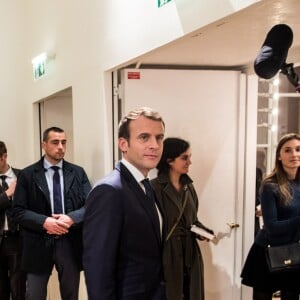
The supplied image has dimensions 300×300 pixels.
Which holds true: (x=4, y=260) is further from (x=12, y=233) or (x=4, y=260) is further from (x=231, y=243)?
(x=231, y=243)

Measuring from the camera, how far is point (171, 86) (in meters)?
2.75

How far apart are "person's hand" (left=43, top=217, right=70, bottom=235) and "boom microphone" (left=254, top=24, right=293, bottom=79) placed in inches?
67.4

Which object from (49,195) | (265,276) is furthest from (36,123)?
(265,276)

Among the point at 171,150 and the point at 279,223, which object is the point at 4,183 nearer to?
the point at 171,150

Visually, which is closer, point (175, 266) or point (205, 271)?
point (175, 266)

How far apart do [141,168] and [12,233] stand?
1.91m

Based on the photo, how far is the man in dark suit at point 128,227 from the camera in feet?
4.98

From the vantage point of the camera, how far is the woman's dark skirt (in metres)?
2.63

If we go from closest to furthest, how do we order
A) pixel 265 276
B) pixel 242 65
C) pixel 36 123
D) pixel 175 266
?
pixel 175 266 < pixel 265 276 < pixel 242 65 < pixel 36 123

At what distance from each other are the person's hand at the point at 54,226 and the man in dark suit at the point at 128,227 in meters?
1.07

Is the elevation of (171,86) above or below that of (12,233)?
above

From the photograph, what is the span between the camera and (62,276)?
2.78 meters

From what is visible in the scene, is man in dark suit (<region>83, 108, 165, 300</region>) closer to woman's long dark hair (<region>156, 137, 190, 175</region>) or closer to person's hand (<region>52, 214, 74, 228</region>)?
woman's long dark hair (<region>156, 137, 190, 175</region>)

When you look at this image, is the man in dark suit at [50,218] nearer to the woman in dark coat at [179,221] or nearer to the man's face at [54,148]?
the man's face at [54,148]
